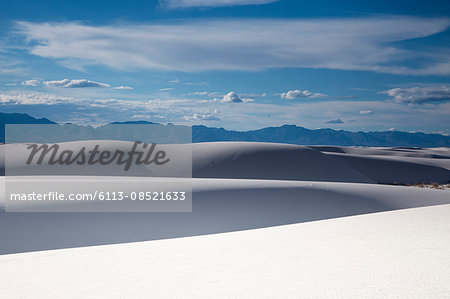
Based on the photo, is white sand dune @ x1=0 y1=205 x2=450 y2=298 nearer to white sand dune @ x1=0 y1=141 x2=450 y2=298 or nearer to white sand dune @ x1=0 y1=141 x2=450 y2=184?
white sand dune @ x1=0 y1=141 x2=450 y2=298

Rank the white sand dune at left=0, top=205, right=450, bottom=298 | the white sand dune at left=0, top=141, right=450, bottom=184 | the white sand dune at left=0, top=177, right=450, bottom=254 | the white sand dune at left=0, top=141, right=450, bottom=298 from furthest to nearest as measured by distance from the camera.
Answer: the white sand dune at left=0, top=141, right=450, bottom=184, the white sand dune at left=0, top=177, right=450, bottom=254, the white sand dune at left=0, top=141, right=450, bottom=298, the white sand dune at left=0, top=205, right=450, bottom=298

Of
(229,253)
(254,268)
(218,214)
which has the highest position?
(254,268)

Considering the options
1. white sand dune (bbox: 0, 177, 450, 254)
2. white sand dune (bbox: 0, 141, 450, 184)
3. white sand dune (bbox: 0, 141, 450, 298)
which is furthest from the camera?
white sand dune (bbox: 0, 141, 450, 184)

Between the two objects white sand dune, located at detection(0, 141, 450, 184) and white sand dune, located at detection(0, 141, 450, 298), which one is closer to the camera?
white sand dune, located at detection(0, 141, 450, 298)

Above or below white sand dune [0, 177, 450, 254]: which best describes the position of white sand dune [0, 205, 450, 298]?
above

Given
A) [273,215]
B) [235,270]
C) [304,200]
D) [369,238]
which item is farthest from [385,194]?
[235,270]

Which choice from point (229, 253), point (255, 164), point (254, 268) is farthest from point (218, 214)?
point (255, 164)

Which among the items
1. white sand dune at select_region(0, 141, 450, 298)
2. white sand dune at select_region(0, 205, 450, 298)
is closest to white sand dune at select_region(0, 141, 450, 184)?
white sand dune at select_region(0, 141, 450, 298)

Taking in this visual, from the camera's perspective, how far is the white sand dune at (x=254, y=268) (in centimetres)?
367

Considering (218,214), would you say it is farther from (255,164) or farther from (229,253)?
(255,164)

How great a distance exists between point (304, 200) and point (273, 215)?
2044mm

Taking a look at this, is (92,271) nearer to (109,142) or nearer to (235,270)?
(235,270)

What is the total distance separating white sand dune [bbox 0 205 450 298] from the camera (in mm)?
3666

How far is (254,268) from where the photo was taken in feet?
15.0
